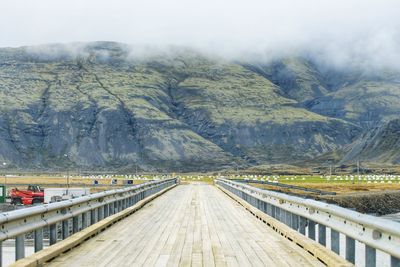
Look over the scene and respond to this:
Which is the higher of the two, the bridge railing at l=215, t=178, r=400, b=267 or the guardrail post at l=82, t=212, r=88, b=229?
the bridge railing at l=215, t=178, r=400, b=267

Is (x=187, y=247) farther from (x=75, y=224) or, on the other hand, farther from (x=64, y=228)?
(x=75, y=224)

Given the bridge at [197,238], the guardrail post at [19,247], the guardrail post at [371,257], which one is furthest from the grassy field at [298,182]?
the guardrail post at [371,257]

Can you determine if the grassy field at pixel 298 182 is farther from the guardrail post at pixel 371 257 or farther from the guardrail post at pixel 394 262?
the guardrail post at pixel 394 262

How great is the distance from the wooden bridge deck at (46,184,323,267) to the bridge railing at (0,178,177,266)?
60 centimetres

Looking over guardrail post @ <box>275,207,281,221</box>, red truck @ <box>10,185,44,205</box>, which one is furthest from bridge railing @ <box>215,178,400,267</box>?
red truck @ <box>10,185,44,205</box>

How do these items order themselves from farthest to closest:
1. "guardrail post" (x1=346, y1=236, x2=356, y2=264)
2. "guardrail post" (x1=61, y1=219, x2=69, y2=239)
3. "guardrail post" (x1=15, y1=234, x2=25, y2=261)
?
"guardrail post" (x1=61, y1=219, x2=69, y2=239) < "guardrail post" (x1=15, y1=234, x2=25, y2=261) < "guardrail post" (x1=346, y1=236, x2=356, y2=264)

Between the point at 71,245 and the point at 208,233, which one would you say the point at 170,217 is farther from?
the point at 71,245

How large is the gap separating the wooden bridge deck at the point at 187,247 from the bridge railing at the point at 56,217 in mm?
596

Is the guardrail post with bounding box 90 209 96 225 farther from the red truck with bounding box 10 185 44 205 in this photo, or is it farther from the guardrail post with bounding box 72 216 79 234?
the red truck with bounding box 10 185 44 205

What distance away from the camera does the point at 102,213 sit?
20.5 meters

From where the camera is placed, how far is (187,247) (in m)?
14.2

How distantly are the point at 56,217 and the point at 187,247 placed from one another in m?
2.85

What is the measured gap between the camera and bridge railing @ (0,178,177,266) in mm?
10467

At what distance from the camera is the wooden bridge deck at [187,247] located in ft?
38.9
